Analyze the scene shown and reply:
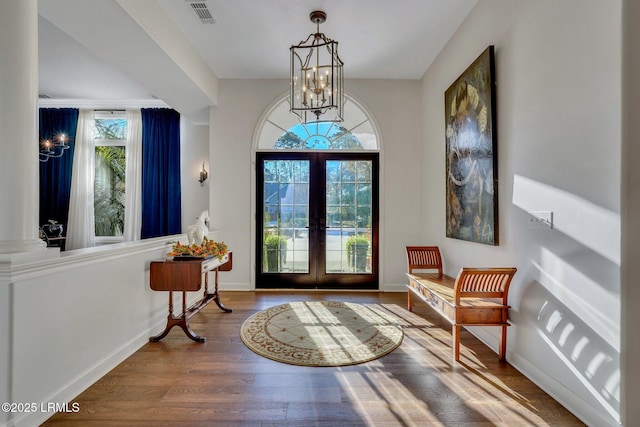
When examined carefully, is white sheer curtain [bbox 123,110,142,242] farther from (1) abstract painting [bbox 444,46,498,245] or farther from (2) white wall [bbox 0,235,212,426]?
(1) abstract painting [bbox 444,46,498,245]

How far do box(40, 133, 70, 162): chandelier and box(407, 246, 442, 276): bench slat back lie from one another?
6.15 meters

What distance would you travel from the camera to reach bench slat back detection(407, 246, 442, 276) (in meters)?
3.93

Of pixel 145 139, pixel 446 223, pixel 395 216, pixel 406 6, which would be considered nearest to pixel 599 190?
pixel 446 223

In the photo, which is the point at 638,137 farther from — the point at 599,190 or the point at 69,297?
the point at 69,297

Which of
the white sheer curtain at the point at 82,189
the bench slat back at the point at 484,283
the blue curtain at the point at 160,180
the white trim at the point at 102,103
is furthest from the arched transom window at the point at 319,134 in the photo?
the white sheer curtain at the point at 82,189

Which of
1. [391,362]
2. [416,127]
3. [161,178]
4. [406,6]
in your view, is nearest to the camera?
[391,362]

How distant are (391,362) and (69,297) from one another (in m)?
2.41

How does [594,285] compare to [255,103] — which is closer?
[594,285]

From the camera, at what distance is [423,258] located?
396 centimetres

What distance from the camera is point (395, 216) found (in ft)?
15.7

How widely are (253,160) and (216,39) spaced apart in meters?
1.67

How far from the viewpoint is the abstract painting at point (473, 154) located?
2.73 meters

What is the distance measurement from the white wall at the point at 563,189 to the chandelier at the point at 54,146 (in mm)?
6740

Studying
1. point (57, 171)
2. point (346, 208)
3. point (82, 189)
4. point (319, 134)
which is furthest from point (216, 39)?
point (57, 171)
